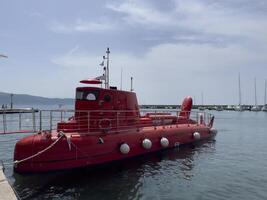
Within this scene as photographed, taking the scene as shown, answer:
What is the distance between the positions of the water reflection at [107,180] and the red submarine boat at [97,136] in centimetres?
36

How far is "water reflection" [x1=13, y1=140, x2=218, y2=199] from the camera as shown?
1241 cm

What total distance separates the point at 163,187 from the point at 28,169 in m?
5.09

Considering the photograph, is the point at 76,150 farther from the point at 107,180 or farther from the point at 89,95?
the point at 89,95

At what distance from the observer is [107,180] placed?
14.3m

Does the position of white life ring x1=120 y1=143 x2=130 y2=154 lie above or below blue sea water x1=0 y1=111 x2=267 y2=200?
above

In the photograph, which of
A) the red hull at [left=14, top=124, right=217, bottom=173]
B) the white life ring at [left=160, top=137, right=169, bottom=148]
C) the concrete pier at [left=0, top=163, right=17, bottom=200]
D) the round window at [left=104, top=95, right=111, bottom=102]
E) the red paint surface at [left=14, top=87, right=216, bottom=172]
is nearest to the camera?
the concrete pier at [left=0, top=163, right=17, bottom=200]

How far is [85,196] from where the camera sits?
12.2 m

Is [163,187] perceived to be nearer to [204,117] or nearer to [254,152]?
[254,152]

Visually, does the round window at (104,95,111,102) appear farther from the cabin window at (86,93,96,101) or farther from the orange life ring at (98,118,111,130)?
the orange life ring at (98,118,111,130)

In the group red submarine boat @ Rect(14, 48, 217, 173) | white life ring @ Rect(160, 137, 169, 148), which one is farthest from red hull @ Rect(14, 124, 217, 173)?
white life ring @ Rect(160, 137, 169, 148)

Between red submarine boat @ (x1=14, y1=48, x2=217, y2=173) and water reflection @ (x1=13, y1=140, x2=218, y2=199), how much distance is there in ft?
1.18

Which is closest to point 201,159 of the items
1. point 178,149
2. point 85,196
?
point 178,149

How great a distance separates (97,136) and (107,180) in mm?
2200

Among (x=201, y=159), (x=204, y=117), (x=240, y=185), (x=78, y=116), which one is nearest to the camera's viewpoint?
(x=240, y=185)
